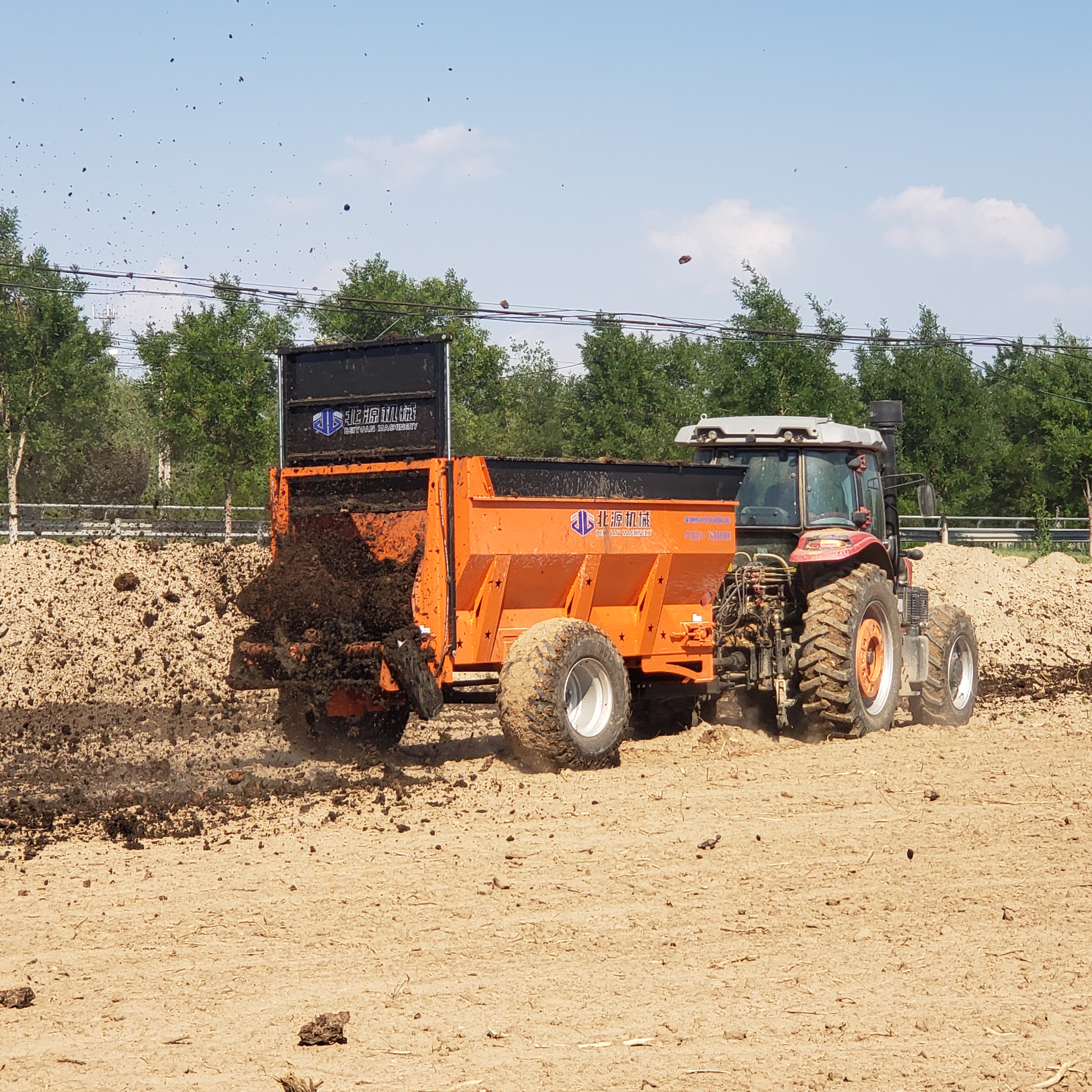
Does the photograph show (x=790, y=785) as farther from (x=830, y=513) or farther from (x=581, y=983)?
(x=581, y=983)

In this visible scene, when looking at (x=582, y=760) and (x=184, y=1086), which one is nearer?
(x=184, y=1086)

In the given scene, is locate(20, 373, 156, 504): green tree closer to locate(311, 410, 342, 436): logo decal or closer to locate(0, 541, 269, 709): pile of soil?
locate(0, 541, 269, 709): pile of soil

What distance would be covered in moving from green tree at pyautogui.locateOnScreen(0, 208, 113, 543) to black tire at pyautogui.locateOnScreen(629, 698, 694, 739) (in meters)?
23.0

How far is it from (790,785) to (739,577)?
8.46 feet

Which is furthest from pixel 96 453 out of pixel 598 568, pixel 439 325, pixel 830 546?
pixel 598 568

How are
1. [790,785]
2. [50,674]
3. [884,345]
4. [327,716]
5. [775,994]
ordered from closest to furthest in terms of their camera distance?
[775,994]
[790,785]
[327,716]
[50,674]
[884,345]

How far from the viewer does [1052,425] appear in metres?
41.0

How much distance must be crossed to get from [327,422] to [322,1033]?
6.25 metres

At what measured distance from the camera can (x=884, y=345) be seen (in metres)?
40.5

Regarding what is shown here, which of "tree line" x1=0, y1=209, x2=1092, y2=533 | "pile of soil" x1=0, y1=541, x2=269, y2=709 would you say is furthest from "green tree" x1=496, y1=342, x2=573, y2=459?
"pile of soil" x1=0, y1=541, x2=269, y2=709

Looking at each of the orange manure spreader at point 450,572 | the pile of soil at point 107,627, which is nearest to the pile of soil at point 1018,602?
the orange manure spreader at point 450,572

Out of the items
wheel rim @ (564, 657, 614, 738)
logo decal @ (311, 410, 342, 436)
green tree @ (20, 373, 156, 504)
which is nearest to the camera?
wheel rim @ (564, 657, 614, 738)

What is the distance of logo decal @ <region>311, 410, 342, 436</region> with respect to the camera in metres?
10.0

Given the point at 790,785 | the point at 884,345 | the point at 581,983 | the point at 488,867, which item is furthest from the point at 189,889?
the point at 884,345
